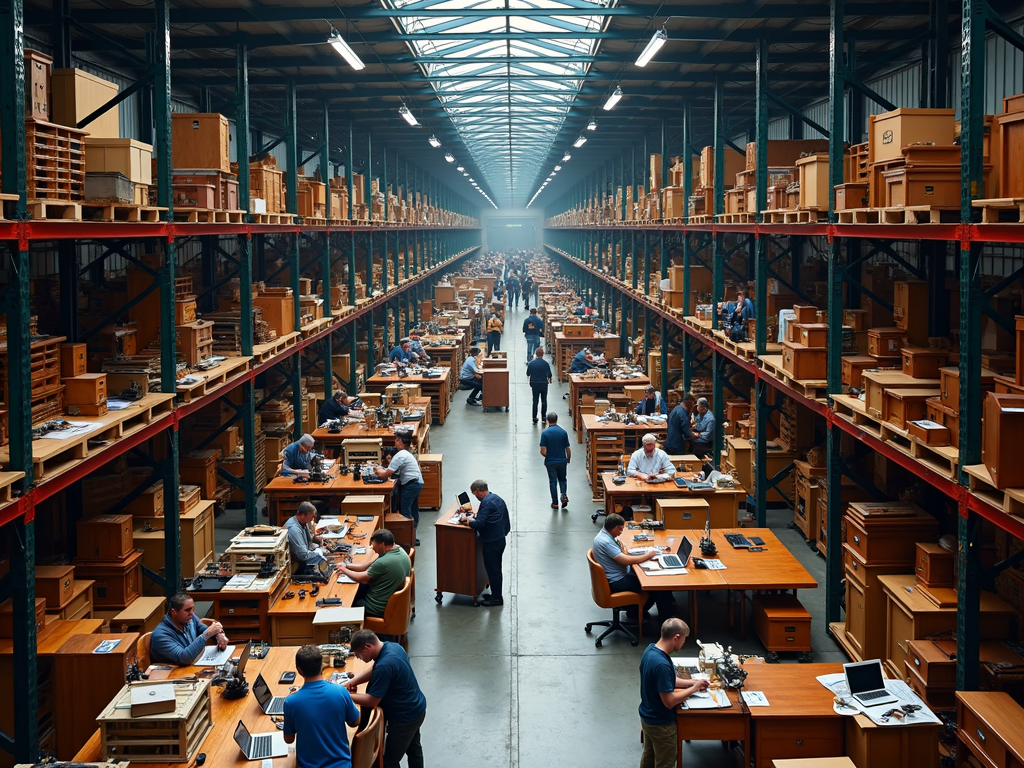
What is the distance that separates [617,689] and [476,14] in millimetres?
11343

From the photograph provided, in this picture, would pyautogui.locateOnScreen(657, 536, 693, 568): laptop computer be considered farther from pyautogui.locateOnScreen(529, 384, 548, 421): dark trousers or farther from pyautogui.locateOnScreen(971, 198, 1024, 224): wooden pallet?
pyautogui.locateOnScreen(529, 384, 548, 421): dark trousers

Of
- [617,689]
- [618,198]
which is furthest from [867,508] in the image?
[618,198]

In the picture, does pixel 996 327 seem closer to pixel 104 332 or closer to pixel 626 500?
pixel 626 500

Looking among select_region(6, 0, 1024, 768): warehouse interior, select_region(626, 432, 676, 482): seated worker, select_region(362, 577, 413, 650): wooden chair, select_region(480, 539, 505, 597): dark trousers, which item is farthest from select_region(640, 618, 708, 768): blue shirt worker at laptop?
select_region(626, 432, 676, 482): seated worker

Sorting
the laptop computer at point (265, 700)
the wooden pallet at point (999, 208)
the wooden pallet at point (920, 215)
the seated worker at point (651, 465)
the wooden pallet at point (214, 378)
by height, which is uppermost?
the wooden pallet at point (920, 215)

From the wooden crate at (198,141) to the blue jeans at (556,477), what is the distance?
697 centimetres

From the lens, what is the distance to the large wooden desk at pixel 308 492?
13.9 meters

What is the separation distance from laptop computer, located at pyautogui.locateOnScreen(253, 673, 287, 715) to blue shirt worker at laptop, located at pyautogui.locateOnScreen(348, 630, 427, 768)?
0.56m

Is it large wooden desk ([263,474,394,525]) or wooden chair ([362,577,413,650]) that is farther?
large wooden desk ([263,474,394,525])

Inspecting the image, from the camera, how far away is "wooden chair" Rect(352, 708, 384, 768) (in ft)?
22.9

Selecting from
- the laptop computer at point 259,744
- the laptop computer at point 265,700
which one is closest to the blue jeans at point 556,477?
the laptop computer at point 265,700

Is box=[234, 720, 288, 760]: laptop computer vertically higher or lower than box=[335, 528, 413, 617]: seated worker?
lower

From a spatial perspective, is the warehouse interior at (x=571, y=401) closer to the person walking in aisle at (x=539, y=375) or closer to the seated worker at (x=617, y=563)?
the seated worker at (x=617, y=563)

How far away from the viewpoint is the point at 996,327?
10562 mm
